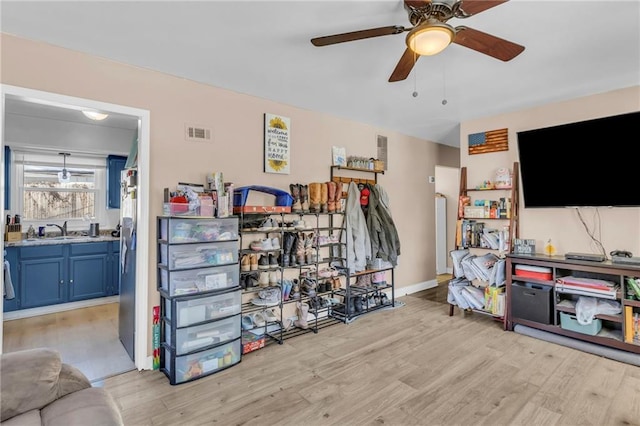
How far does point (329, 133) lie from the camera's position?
13.0 ft

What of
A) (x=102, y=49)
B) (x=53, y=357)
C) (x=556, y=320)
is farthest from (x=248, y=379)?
(x=556, y=320)

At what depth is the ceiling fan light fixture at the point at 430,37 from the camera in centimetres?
161

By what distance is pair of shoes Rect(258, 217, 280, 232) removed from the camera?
310 centimetres

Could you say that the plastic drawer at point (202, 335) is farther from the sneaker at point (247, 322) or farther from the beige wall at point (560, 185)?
the beige wall at point (560, 185)

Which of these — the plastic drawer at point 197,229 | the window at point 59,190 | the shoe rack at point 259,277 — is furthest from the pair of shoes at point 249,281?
the window at point 59,190

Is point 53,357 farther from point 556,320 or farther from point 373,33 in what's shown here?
point 556,320

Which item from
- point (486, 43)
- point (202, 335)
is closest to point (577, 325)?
point (486, 43)

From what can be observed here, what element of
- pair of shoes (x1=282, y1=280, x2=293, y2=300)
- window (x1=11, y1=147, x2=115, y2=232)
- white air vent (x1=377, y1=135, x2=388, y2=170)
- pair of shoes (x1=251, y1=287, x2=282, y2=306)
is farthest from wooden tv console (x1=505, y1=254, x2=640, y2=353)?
Answer: window (x1=11, y1=147, x2=115, y2=232)

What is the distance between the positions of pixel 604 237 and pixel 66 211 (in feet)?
22.3

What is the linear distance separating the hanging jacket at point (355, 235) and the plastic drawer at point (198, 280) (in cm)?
154

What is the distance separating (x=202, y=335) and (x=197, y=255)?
2.08ft

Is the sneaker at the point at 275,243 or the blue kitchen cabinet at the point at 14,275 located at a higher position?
the sneaker at the point at 275,243

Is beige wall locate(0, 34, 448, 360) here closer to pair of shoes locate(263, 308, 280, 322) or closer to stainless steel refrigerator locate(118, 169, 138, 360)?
stainless steel refrigerator locate(118, 169, 138, 360)

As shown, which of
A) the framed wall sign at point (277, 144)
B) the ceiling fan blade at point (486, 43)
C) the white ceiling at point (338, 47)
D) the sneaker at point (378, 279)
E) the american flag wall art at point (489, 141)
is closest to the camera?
the ceiling fan blade at point (486, 43)
